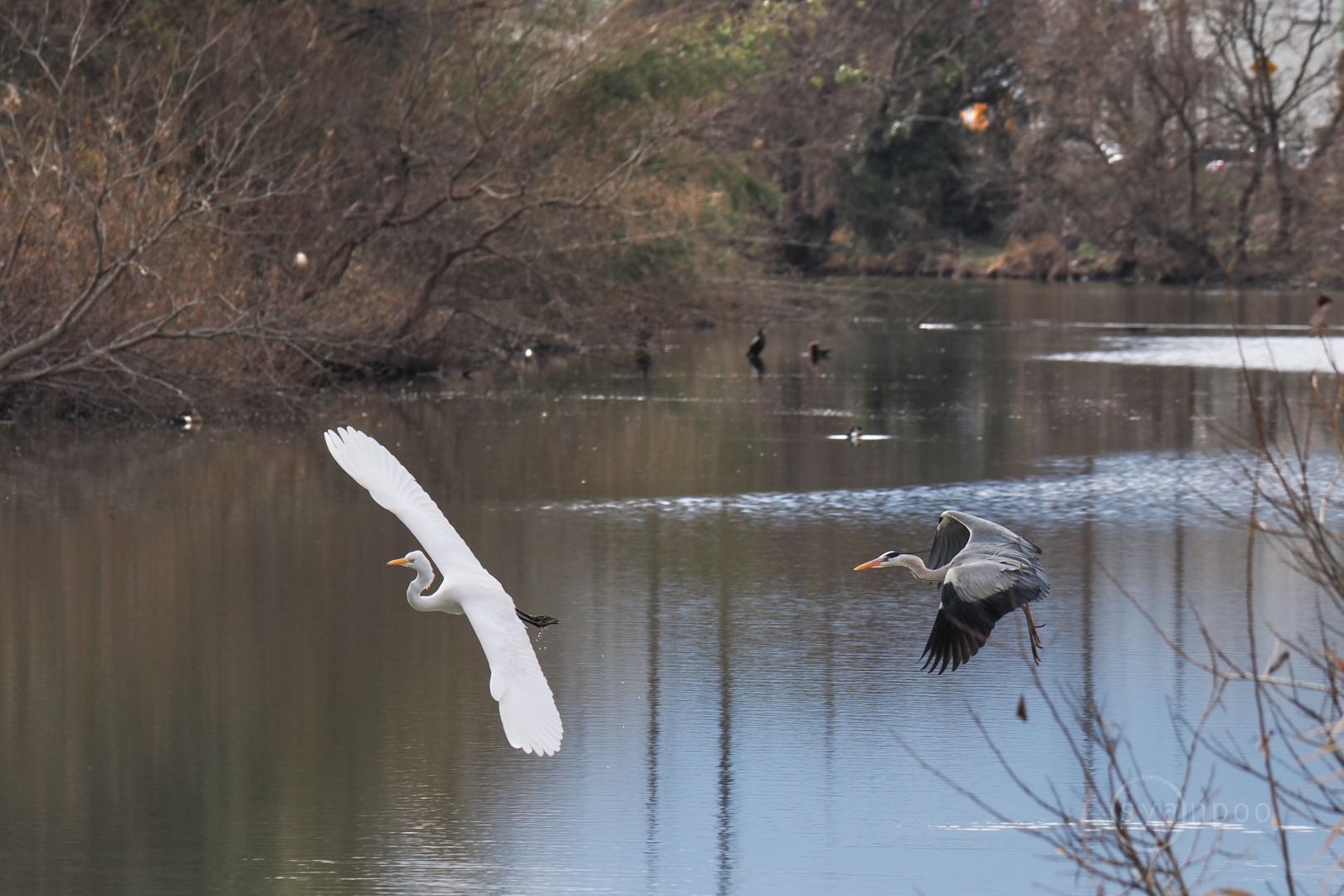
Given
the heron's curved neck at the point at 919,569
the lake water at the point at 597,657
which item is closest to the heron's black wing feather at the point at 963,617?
the lake water at the point at 597,657

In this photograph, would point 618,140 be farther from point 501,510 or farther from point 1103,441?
point 501,510

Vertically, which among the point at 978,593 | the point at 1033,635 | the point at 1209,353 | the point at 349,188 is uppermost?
the point at 349,188

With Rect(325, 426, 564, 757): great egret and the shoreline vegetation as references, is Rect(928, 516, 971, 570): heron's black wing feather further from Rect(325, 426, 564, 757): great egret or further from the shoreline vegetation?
the shoreline vegetation

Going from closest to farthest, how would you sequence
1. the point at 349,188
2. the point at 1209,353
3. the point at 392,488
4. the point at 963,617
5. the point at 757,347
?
the point at 963,617 < the point at 392,488 < the point at 349,188 < the point at 757,347 < the point at 1209,353

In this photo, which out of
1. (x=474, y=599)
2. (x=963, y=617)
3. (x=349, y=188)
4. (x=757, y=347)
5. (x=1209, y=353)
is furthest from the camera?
(x=1209, y=353)

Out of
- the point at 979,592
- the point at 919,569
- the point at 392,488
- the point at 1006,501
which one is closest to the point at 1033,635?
the point at 979,592

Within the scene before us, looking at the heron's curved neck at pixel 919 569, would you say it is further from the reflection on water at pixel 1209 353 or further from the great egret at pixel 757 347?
the great egret at pixel 757 347

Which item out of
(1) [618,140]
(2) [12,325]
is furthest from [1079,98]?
(2) [12,325]

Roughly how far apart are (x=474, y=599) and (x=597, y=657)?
2680 mm

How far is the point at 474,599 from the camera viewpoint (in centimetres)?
597

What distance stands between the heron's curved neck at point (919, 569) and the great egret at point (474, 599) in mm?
1431

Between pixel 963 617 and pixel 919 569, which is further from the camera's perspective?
pixel 919 569

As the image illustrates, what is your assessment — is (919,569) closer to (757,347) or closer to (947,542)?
(947,542)

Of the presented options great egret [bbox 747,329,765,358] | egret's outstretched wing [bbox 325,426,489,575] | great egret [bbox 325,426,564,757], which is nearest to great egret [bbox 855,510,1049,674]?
great egret [bbox 325,426,564,757]
